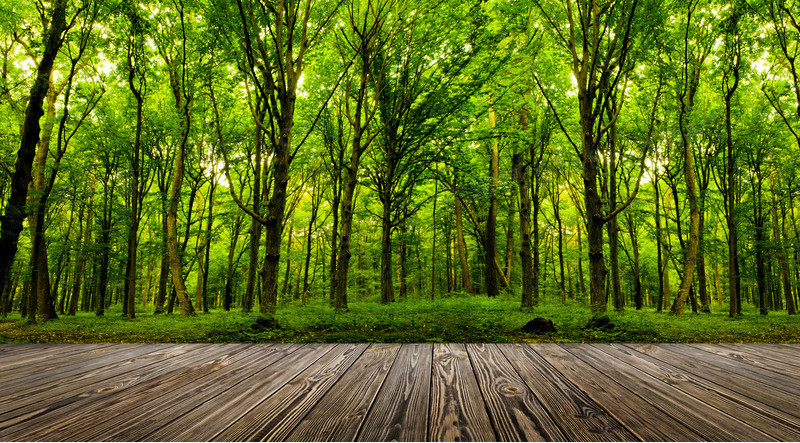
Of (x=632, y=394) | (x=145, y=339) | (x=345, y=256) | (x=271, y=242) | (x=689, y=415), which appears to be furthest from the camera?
(x=345, y=256)

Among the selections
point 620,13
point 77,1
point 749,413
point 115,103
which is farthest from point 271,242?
point 115,103

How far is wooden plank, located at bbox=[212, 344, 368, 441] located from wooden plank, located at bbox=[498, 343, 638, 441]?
1.06m

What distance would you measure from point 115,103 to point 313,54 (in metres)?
10.5

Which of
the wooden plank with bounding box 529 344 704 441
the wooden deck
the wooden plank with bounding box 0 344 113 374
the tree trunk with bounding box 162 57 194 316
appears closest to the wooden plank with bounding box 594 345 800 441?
the wooden deck

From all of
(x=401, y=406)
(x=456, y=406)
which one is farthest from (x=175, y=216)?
(x=456, y=406)

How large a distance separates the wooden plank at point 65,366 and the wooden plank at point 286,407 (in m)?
1.45

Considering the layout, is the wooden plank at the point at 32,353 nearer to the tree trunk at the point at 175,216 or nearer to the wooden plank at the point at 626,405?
the wooden plank at the point at 626,405

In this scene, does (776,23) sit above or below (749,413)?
above

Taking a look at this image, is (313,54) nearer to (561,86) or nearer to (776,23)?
(561,86)

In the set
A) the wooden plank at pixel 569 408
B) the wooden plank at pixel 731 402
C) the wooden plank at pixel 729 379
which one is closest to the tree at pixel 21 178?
the wooden plank at pixel 569 408

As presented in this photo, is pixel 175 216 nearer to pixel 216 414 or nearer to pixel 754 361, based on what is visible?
pixel 216 414

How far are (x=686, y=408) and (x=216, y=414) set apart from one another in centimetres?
220

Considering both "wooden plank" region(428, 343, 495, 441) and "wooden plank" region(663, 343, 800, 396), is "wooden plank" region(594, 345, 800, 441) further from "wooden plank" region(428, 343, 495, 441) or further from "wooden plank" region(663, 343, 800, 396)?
"wooden plank" region(428, 343, 495, 441)

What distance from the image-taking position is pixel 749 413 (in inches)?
58.5
